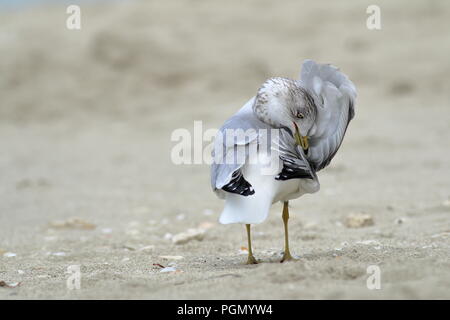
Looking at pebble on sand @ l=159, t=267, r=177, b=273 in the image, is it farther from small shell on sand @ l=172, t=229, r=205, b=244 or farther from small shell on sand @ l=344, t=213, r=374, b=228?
small shell on sand @ l=344, t=213, r=374, b=228

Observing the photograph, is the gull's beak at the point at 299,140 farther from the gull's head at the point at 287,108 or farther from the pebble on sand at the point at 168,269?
the pebble on sand at the point at 168,269

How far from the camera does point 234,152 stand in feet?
10.9

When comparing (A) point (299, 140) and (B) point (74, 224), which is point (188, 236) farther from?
(A) point (299, 140)

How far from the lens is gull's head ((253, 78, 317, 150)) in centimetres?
345

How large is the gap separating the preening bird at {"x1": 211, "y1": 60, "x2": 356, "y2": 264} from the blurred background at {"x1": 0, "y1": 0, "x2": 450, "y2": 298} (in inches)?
14.2

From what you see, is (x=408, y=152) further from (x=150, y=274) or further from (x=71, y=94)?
(x=71, y=94)

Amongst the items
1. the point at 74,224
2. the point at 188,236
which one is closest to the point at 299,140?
the point at 188,236

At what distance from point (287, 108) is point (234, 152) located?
0.37 m

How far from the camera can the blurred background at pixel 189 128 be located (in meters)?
3.63

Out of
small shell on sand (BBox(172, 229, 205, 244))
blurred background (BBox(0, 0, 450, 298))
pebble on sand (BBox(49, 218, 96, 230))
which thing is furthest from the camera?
pebble on sand (BBox(49, 218, 96, 230))

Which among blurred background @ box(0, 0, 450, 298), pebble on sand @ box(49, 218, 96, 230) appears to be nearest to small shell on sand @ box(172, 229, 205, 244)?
blurred background @ box(0, 0, 450, 298)

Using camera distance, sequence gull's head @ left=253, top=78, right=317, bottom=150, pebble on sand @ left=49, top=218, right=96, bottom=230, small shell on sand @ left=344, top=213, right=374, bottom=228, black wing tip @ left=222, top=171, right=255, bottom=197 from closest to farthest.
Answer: black wing tip @ left=222, top=171, right=255, bottom=197, gull's head @ left=253, top=78, right=317, bottom=150, small shell on sand @ left=344, top=213, right=374, bottom=228, pebble on sand @ left=49, top=218, right=96, bottom=230

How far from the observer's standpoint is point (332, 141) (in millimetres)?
3549

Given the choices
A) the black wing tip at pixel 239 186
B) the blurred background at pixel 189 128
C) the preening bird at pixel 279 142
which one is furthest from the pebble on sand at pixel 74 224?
the black wing tip at pixel 239 186
